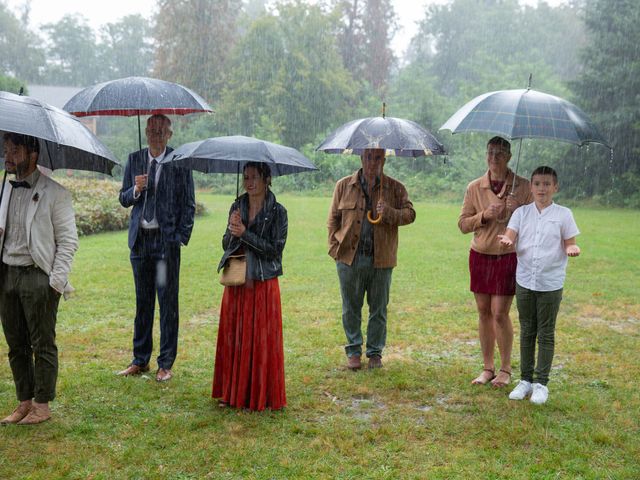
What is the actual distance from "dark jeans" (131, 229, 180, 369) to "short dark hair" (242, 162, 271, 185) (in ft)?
3.37

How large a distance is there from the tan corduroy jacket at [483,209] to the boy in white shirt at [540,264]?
137 mm

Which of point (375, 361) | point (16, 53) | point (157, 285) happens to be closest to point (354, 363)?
point (375, 361)

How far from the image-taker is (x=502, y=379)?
17.7 ft

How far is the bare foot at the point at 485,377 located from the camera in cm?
545

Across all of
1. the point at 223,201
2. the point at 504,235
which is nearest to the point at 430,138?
the point at 504,235

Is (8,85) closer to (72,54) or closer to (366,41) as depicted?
(366,41)

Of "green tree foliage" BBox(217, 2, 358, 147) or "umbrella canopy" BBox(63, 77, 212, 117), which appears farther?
"green tree foliage" BBox(217, 2, 358, 147)

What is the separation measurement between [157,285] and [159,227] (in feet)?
1.52

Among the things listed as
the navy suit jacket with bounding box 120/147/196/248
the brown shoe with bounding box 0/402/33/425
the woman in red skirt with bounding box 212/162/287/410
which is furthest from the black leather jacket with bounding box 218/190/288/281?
the brown shoe with bounding box 0/402/33/425

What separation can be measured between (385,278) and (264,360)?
4.74 feet

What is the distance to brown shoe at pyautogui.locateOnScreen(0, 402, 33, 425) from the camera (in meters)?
4.39

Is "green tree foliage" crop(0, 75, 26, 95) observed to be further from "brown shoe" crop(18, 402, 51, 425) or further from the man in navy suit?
"brown shoe" crop(18, 402, 51, 425)

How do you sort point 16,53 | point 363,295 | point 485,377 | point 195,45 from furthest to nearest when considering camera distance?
point 16,53
point 195,45
point 363,295
point 485,377

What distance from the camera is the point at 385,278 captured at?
18.7ft
